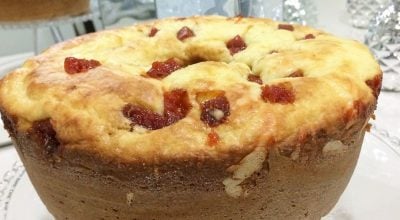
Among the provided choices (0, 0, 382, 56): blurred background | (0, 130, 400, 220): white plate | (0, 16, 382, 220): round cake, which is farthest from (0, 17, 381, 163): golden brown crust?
(0, 0, 382, 56): blurred background

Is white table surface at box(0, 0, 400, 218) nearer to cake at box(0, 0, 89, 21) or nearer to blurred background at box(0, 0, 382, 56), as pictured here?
blurred background at box(0, 0, 382, 56)

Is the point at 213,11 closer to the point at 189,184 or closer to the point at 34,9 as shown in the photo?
the point at 34,9

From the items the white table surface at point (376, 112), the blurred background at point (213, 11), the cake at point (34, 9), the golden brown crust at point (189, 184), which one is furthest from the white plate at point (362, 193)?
the blurred background at point (213, 11)

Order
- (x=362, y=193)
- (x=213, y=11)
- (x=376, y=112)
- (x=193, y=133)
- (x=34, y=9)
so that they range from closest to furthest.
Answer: (x=193, y=133) < (x=362, y=193) < (x=376, y=112) < (x=34, y=9) < (x=213, y=11)

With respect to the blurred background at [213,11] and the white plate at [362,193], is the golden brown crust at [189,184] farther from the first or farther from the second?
the blurred background at [213,11]

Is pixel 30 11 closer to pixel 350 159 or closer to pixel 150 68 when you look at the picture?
pixel 150 68

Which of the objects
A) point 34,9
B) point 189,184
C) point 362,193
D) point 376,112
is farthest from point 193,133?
point 34,9
